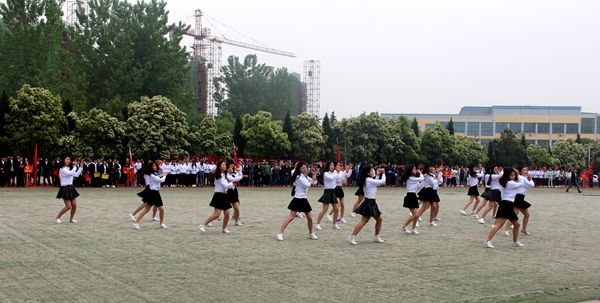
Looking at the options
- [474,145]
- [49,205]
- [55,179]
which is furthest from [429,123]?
[49,205]

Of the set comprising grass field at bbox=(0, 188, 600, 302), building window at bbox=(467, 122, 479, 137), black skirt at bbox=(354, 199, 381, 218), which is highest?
building window at bbox=(467, 122, 479, 137)

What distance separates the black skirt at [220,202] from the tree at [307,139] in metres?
36.9

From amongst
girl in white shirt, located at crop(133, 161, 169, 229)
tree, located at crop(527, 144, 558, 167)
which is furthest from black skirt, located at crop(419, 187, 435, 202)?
tree, located at crop(527, 144, 558, 167)

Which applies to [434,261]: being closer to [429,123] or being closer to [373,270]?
[373,270]

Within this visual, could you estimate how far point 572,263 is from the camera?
11367 mm

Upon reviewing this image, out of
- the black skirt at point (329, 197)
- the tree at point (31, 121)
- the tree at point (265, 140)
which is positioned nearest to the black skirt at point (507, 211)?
the black skirt at point (329, 197)

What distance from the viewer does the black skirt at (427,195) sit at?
16.9 metres

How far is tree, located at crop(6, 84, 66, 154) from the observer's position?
3300 centimetres

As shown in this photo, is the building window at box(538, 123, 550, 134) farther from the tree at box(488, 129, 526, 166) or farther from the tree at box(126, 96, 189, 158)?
the tree at box(126, 96, 189, 158)

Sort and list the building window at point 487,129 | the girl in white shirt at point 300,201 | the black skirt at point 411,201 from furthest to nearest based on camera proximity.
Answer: the building window at point 487,129
the black skirt at point 411,201
the girl in white shirt at point 300,201

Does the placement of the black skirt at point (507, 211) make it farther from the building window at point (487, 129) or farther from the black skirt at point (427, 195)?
the building window at point (487, 129)

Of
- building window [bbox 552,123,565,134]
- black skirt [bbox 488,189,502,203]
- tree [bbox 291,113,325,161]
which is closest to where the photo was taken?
black skirt [bbox 488,189,502,203]

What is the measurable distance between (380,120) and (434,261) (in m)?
43.6

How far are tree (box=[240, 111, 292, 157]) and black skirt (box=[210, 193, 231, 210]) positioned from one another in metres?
34.5
